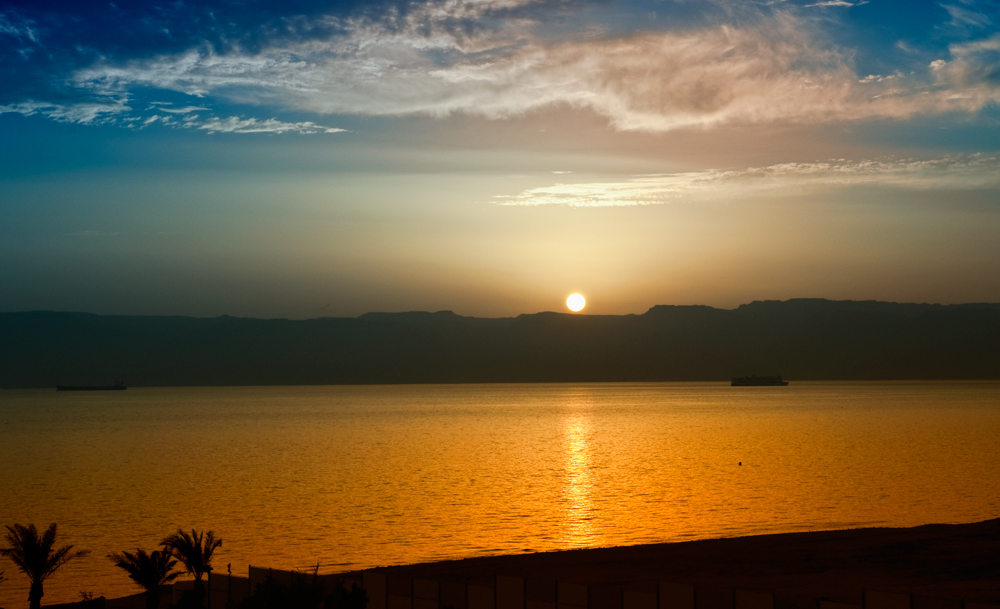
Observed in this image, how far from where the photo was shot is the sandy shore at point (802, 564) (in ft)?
88.8

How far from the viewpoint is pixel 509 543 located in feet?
137

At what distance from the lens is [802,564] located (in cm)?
3105

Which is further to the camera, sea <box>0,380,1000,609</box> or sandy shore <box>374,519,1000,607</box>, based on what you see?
sea <box>0,380,1000,609</box>

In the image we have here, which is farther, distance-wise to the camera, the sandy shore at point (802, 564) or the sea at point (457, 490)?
the sea at point (457, 490)

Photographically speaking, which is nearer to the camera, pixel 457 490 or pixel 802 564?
pixel 802 564

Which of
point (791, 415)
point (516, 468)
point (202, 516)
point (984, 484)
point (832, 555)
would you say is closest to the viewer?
point (832, 555)

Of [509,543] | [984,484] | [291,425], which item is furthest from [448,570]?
[291,425]

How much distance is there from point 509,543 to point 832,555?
15256 millimetres

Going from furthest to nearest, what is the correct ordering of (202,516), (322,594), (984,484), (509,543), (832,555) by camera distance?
(984,484)
(202,516)
(509,543)
(832,555)
(322,594)

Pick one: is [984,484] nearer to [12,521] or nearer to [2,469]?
[12,521]

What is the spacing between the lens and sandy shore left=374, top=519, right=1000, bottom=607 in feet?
88.8

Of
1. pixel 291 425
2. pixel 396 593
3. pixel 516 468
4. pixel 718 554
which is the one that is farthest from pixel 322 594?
pixel 291 425

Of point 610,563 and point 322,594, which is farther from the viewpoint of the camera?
point 610,563

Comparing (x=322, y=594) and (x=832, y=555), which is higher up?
(x=322, y=594)
